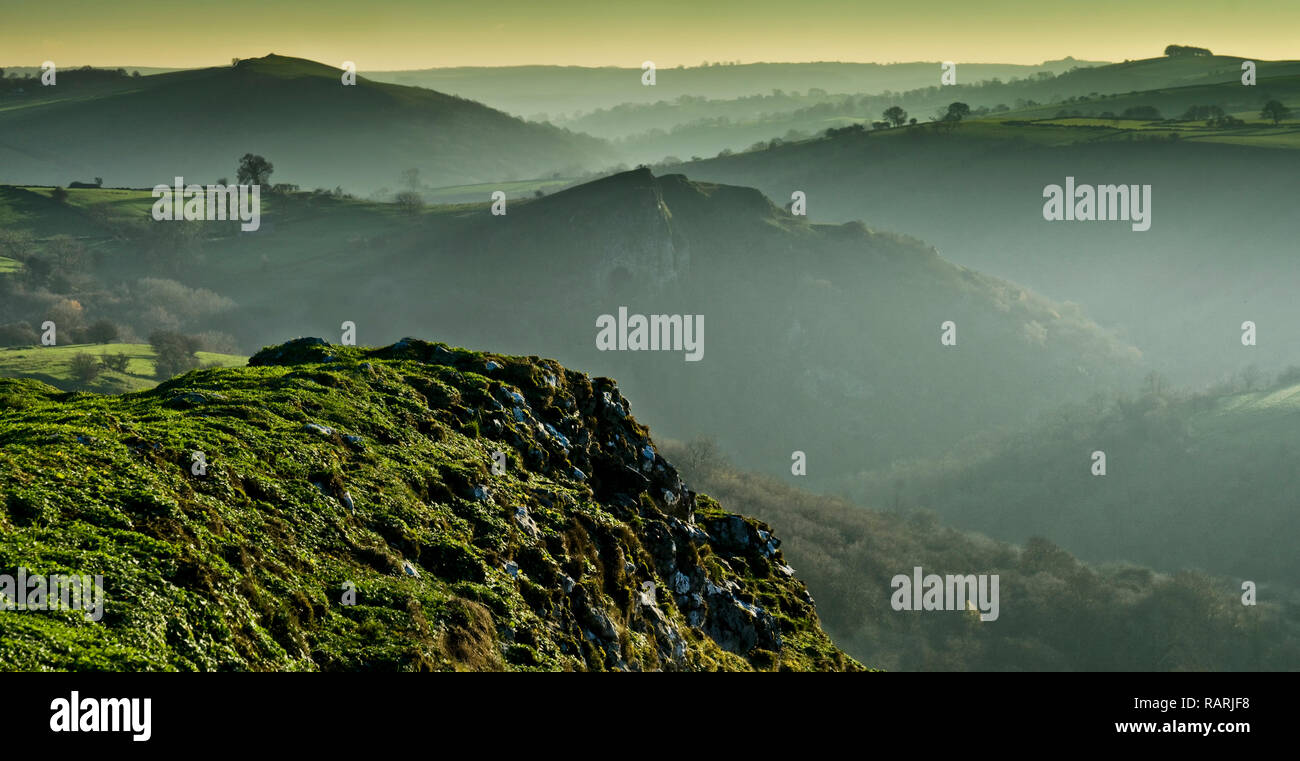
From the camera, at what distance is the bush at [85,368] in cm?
12081

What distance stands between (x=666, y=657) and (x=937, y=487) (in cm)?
13714

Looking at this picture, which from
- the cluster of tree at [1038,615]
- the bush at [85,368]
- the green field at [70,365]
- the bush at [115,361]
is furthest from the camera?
the bush at [115,361]

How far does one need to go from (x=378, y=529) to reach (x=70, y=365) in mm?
126342

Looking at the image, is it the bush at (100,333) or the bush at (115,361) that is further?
the bush at (100,333)

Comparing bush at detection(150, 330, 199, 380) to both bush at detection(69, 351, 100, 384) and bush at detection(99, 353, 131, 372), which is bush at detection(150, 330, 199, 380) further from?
bush at detection(69, 351, 100, 384)

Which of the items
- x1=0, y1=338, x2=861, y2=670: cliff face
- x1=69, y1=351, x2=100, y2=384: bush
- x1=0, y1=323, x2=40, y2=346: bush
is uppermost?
x1=0, y1=323, x2=40, y2=346: bush

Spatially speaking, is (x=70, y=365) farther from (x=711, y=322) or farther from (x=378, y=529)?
(x=378, y=529)

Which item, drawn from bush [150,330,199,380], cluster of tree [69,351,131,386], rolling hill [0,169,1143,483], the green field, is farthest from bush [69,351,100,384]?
rolling hill [0,169,1143,483]

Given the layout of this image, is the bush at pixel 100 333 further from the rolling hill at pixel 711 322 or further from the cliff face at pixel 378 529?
the cliff face at pixel 378 529

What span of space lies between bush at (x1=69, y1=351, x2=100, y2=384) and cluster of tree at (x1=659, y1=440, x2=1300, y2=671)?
3694 inches

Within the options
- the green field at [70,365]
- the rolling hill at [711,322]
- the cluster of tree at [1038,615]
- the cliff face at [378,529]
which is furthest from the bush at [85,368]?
the cliff face at [378,529]

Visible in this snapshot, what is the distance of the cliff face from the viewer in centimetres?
1531

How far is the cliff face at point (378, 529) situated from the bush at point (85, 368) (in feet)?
341
